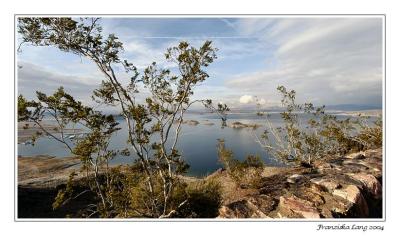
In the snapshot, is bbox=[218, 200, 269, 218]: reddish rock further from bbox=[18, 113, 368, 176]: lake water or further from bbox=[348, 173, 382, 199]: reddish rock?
bbox=[18, 113, 368, 176]: lake water

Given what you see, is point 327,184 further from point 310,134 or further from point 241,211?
point 310,134

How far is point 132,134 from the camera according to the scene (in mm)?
8516

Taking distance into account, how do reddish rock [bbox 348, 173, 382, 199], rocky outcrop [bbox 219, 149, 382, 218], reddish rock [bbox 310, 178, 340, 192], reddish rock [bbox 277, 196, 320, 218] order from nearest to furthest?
1. reddish rock [bbox 277, 196, 320, 218]
2. rocky outcrop [bbox 219, 149, 382, 218]
3. reddish rock [bbox 310, 178, 340, 192]
4. reddish rock [bbox 348, 173, 382, 199]

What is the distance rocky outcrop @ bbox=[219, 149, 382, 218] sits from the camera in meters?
6.66

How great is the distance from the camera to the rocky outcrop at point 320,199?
21.8 feet

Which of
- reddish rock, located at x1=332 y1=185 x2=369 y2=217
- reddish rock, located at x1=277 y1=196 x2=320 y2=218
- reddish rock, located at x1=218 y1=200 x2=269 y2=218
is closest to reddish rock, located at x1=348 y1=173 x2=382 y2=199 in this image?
reddish rock, located at x1=332 y1=185 x2=369 y2=217

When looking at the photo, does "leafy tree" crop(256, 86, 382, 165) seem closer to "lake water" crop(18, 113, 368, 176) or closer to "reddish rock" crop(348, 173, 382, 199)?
"lake water" crop(18, 113, 368, 176)

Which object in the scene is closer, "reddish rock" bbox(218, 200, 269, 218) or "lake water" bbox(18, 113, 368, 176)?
"reddish rock" bbox(218, 200, 269, 218)

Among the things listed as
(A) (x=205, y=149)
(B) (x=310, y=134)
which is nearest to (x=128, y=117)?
(B) (x=310, y=134)

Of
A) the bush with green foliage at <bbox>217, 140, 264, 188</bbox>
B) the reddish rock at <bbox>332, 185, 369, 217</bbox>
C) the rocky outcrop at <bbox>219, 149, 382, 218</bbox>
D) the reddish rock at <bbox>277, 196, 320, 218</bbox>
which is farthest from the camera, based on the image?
the bush with green foliage at <bbox>217, 140, 264, 188</bbox>

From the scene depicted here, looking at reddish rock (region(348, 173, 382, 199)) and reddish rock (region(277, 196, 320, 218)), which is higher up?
reddish rock (region(348, 173, 382, 199))

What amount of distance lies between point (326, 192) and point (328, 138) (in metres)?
9.99

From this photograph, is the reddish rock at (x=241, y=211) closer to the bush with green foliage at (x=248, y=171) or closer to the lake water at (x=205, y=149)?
the bush with green foliage at (x=248, y=171)
